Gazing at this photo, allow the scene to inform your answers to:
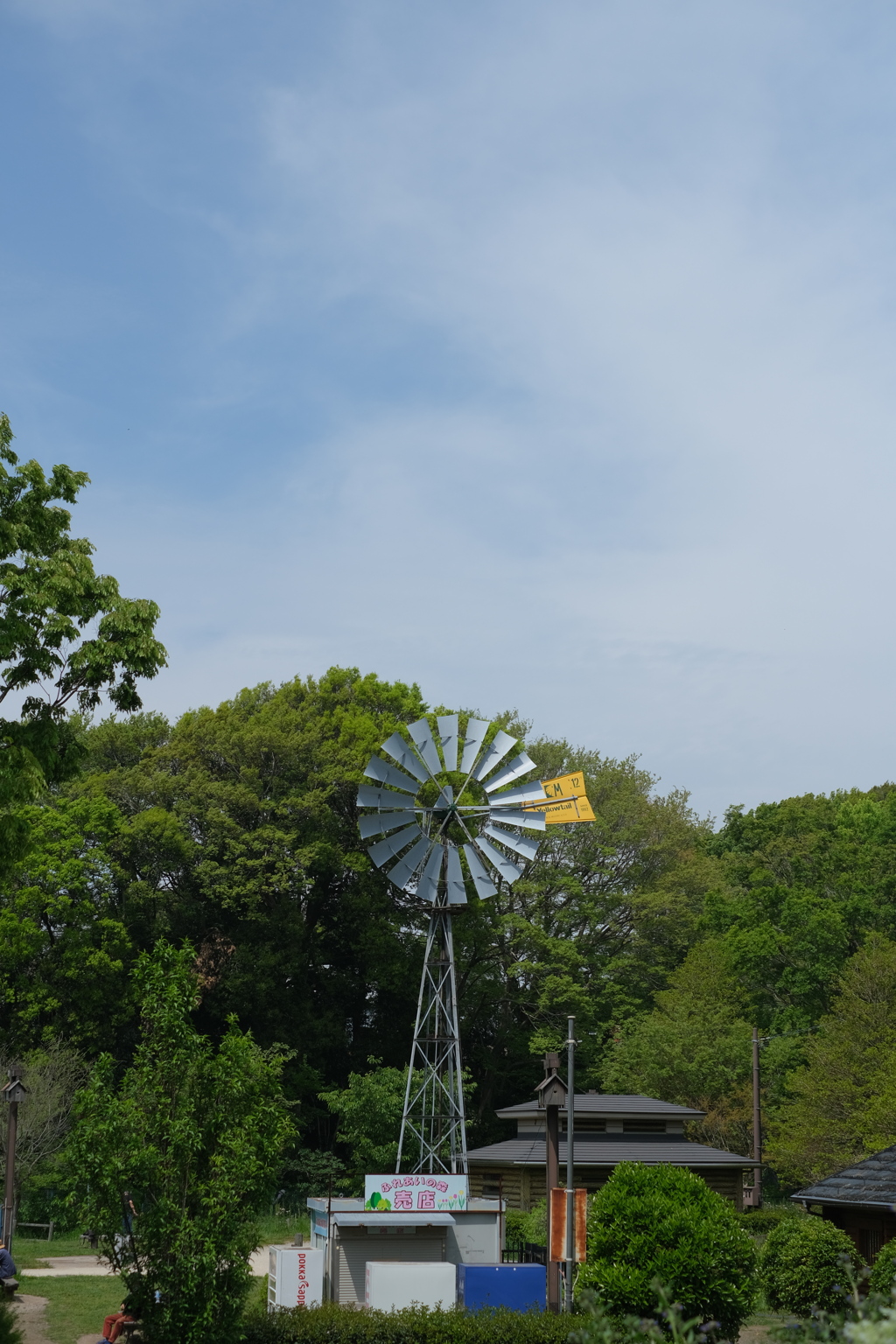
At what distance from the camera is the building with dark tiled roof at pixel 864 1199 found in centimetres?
2183

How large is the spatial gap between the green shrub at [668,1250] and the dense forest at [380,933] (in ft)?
63.1

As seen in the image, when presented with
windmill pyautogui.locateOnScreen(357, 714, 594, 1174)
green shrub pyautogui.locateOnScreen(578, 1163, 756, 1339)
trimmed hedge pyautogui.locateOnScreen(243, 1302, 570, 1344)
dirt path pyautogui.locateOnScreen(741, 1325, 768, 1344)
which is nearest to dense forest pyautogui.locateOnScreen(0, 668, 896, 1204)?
windmill pyautogui.locateOnScreen(357, 714, 594, 1174)

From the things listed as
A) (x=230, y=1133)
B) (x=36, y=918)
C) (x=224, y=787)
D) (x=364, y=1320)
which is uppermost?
(x=224, y=787)

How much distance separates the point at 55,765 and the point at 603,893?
3721cm

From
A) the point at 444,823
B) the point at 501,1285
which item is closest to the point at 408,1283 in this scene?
the point at 501,1285

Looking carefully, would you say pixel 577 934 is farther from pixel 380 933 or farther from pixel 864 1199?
pixel 864 1199

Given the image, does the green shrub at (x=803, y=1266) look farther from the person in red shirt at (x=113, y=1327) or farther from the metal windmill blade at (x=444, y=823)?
the person in red shirt at (x=113, y=1327)

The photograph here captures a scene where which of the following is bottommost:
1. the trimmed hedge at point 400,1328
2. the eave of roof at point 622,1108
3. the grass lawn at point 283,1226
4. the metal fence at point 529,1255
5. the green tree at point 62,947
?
the grass lawn at point 283,1226

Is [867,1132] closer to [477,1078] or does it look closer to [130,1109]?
[477,1078]

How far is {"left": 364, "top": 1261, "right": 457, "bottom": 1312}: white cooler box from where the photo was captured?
22172 mm

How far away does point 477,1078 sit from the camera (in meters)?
52.0

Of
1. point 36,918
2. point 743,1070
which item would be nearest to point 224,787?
point 36,918

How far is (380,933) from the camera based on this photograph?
46.6m

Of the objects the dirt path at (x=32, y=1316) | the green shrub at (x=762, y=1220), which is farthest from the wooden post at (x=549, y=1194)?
the green shrub at (x=762, y=1220)
